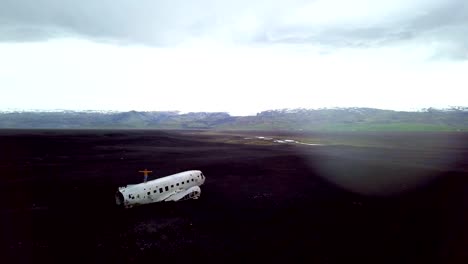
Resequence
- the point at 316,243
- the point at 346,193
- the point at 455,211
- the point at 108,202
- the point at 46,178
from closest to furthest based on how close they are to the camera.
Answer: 1. the point at 316,243
2. the point at 455,211
3. the point at 108,202
4. the point at 346,193
5. the point at 46,178

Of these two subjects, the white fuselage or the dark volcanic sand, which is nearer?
the dark volcanic sand

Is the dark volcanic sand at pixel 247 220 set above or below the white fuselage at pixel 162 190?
below

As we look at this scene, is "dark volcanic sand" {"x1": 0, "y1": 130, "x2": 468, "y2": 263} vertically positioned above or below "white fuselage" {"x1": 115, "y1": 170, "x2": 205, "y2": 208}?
below

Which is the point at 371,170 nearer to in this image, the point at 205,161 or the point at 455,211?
the point at 455,211

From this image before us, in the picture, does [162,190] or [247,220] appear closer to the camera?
[247,220]

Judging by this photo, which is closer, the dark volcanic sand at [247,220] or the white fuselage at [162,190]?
the dark volcanic sand at [247,220]

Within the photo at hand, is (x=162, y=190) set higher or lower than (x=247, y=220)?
higher

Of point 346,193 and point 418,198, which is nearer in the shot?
point 418,198

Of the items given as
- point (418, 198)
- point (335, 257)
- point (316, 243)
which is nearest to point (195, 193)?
point (316, 243)
